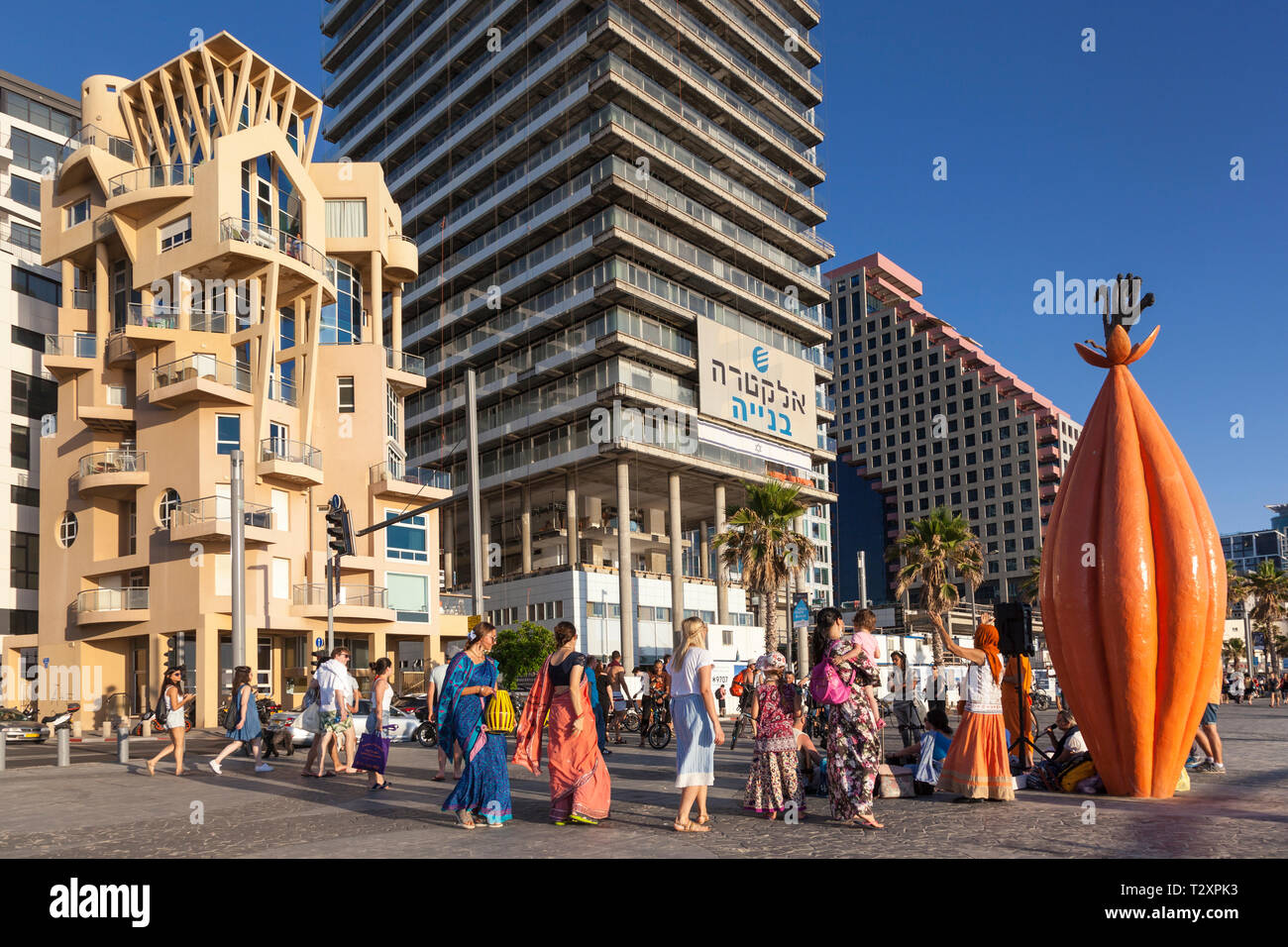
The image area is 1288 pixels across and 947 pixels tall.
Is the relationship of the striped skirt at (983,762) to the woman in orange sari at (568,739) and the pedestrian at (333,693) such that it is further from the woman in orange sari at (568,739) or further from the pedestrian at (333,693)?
the pedestrian at (333,693)

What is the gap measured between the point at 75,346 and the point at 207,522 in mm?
10489

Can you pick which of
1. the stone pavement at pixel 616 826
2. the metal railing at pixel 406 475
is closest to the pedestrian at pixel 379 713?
the stone pavement at pixel 616 826

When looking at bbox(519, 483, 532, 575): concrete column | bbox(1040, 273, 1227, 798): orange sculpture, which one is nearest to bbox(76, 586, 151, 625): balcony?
bbox(519, 483, 532, 575): concrete column

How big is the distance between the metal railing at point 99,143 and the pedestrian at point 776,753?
131 ft

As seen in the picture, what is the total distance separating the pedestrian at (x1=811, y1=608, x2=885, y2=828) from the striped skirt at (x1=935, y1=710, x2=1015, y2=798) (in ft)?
5.10

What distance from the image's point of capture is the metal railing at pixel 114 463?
127 feet

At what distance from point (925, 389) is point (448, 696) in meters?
139

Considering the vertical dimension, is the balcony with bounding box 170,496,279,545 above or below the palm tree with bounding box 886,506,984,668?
above

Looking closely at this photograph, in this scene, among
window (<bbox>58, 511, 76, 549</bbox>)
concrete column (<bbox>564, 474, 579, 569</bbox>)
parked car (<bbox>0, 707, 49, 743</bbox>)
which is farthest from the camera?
concrete column (<bbox>564, 474, 579, 569</bbox>)

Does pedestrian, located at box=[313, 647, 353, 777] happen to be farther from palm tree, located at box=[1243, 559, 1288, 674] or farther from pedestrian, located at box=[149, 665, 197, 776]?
palm tree, located at box=[1243, 559, 1288, 674]

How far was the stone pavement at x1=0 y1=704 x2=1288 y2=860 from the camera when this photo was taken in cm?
823

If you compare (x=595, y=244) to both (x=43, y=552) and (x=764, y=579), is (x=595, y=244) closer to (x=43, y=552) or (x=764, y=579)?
(x=764, y=579)

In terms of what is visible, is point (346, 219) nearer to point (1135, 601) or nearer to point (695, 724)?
point (695, 724)

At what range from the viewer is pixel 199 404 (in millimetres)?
37531
